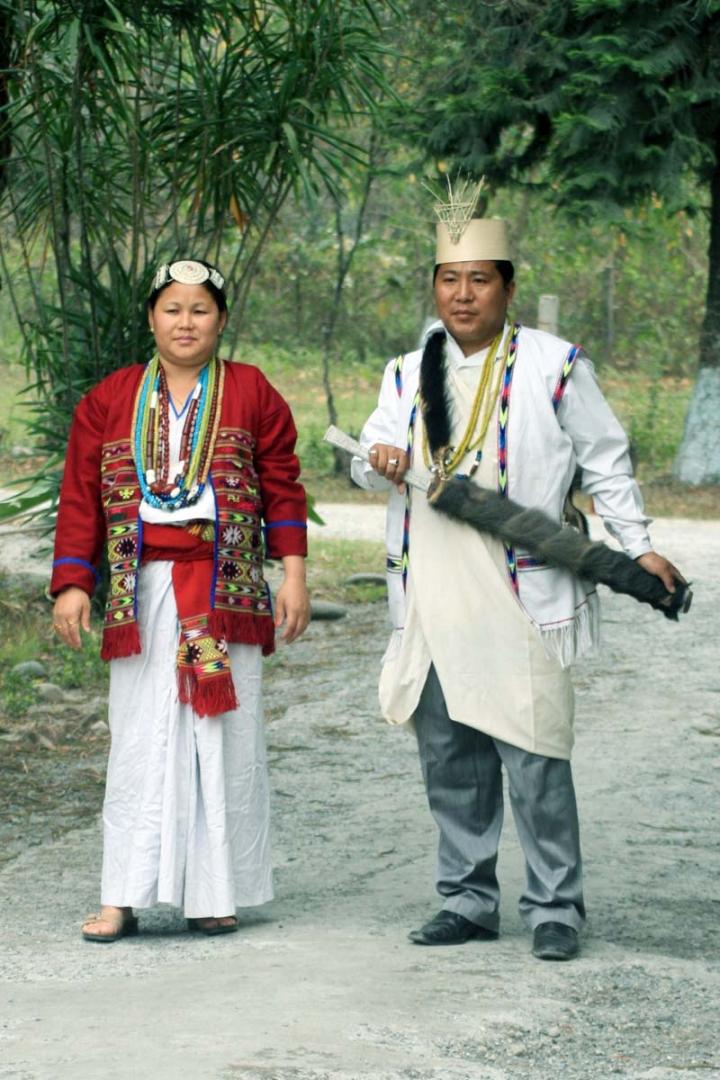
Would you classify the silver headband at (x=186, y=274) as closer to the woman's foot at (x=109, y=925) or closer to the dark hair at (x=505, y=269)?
the dark hair at (x=505, y=269)

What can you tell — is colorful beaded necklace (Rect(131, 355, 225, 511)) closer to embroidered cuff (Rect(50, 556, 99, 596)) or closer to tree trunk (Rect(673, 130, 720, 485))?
embroidered cuff (Rect(50, 556, 99, 596))

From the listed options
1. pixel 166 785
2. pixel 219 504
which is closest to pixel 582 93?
pixel 219 504

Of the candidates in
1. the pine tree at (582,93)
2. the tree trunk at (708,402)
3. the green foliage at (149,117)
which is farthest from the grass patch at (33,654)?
the tree trunk at (708,402)

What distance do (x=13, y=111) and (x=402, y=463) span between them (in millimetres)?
3538

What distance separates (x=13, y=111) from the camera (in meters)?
6.96

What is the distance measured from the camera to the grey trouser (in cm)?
422

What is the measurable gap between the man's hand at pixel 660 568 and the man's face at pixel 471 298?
2.20 ft

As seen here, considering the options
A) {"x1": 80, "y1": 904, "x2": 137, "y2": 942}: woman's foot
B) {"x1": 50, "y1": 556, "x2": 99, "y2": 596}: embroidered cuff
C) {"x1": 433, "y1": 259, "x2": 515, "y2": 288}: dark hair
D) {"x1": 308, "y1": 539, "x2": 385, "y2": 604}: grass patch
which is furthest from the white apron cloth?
{"x1": 308, "y1": 539, "x2": 385, "y2": 604}: grass patch

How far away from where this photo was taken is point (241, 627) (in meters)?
4.37

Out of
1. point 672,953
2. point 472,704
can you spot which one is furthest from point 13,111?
point 672,953

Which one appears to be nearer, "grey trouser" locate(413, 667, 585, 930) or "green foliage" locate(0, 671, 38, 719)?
"grey trouser" locate(413, 667, 585, 930)

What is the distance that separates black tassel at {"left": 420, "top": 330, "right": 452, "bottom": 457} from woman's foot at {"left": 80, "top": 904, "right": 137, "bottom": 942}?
4.66 feet

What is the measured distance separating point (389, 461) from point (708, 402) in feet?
40.9

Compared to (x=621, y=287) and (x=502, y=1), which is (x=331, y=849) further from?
(x=621, y=287)
